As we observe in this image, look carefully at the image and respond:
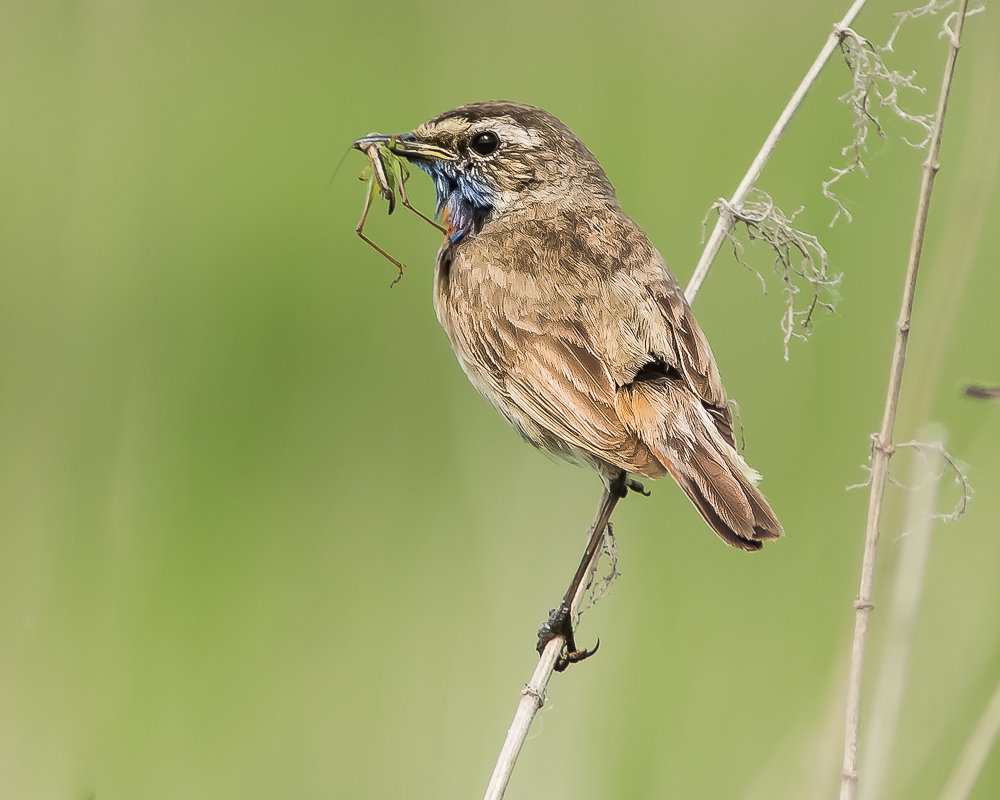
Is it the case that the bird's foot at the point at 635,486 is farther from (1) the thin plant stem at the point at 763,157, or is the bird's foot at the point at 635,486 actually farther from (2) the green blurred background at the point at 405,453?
(1) the thin plant stem at the point at 763,157

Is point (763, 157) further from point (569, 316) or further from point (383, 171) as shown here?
point (383, 171)

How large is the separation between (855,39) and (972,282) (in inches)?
102

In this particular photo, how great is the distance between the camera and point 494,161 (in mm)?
3928

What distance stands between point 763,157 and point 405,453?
2569 millimetres

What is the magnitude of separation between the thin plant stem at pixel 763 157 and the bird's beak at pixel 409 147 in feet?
2.99

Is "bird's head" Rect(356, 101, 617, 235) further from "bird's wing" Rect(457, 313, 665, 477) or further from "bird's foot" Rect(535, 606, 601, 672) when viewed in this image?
"bird's foot" Rect(535, 606, 601, 672)

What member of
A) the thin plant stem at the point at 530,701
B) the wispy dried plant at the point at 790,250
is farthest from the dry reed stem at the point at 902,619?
the thin plant stem at the point at 530,701

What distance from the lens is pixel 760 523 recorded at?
9.15 ft

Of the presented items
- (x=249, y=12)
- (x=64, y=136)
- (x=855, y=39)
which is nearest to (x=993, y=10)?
(x=855, y=39)

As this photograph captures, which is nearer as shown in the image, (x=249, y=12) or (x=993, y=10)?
(x=993, y=10)

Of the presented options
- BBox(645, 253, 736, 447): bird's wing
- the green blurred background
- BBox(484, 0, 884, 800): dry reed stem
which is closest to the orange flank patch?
BBox(645, 253, 736, 447): bird's wing

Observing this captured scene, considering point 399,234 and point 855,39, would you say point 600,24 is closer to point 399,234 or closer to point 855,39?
point 399,234

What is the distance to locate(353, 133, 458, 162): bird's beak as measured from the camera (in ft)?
12.6

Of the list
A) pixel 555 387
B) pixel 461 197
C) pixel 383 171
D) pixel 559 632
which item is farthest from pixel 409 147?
pixel 559 632
